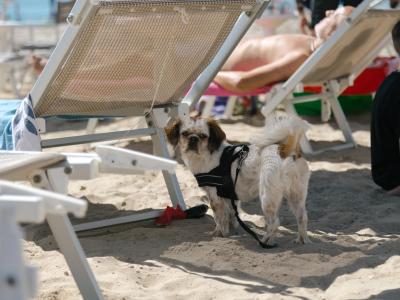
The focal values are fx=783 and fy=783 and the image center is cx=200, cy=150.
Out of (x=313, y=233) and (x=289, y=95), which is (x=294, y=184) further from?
(x=289, y=95)

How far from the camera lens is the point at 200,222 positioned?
13.8 ft

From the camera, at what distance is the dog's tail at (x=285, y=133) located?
11.7 ft

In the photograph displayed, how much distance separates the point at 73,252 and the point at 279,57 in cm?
431

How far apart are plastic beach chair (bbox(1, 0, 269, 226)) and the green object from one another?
3283 millimetres

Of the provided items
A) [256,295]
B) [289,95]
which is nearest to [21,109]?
[256,295]

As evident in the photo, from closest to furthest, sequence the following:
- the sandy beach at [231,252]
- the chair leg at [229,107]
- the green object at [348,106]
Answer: the sandy beach at [231,252], the chair leg at [229,107], the green object at [348,106]

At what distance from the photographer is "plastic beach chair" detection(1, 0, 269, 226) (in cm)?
367

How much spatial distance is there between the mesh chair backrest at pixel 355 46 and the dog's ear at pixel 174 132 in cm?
195

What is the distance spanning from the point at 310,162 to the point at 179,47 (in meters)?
1.99

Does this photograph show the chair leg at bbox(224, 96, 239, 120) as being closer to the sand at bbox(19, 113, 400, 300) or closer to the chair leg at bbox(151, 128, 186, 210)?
the sand at bbox(19, 113, 400, 300)

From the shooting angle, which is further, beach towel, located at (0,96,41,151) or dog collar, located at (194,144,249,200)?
dog collar, located at (194,144,249,200)

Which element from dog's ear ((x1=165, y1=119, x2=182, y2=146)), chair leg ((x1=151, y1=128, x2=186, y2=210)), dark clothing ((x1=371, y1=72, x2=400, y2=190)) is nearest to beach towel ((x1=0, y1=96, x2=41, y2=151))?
dog's ear ((x1=165, y1=119, x2=182, y2=146))

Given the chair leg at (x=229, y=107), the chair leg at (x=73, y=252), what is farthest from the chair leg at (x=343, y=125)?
the chair leg at (x=73, y=252)

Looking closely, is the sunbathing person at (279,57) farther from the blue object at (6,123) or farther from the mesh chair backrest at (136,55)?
the blue object at (6,123)
